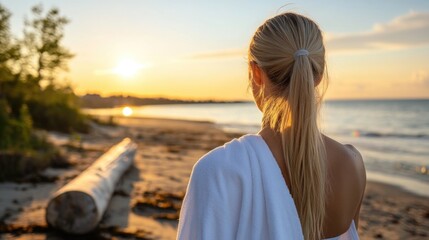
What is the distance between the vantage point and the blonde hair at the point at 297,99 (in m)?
1.83

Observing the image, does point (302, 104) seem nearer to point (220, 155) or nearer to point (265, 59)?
point (265, 59)

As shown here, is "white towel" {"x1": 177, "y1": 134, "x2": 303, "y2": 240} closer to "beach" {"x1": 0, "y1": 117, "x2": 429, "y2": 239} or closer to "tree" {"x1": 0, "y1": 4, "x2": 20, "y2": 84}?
"beach" {"x1": 0, "y1": 117, "x2": 429, "y2": 239}

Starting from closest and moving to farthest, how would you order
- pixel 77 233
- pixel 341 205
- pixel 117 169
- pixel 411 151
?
pixel 341 205 → pixel 77 233 → pixel 117 169 → pixel 411 151

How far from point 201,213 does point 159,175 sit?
332 inches

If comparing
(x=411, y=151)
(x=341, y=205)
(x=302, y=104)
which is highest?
(x=302, y=104)

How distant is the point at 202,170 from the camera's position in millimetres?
1737

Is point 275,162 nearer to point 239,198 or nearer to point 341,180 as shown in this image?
point 239,198

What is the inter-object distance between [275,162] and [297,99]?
267mm

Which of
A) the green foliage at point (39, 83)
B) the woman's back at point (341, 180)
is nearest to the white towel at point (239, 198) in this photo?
the woman's back at point (341, 180)

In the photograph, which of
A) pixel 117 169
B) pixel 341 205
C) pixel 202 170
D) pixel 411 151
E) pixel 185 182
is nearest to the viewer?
pixel 202 170

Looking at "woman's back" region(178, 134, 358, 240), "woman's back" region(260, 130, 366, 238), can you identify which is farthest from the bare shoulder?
"woman's back" region(178, 134, 358, 240)

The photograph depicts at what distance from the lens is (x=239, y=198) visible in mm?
1803

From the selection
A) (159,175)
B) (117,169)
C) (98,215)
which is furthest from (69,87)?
(98,215)

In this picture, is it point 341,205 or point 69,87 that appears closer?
point 341,205
